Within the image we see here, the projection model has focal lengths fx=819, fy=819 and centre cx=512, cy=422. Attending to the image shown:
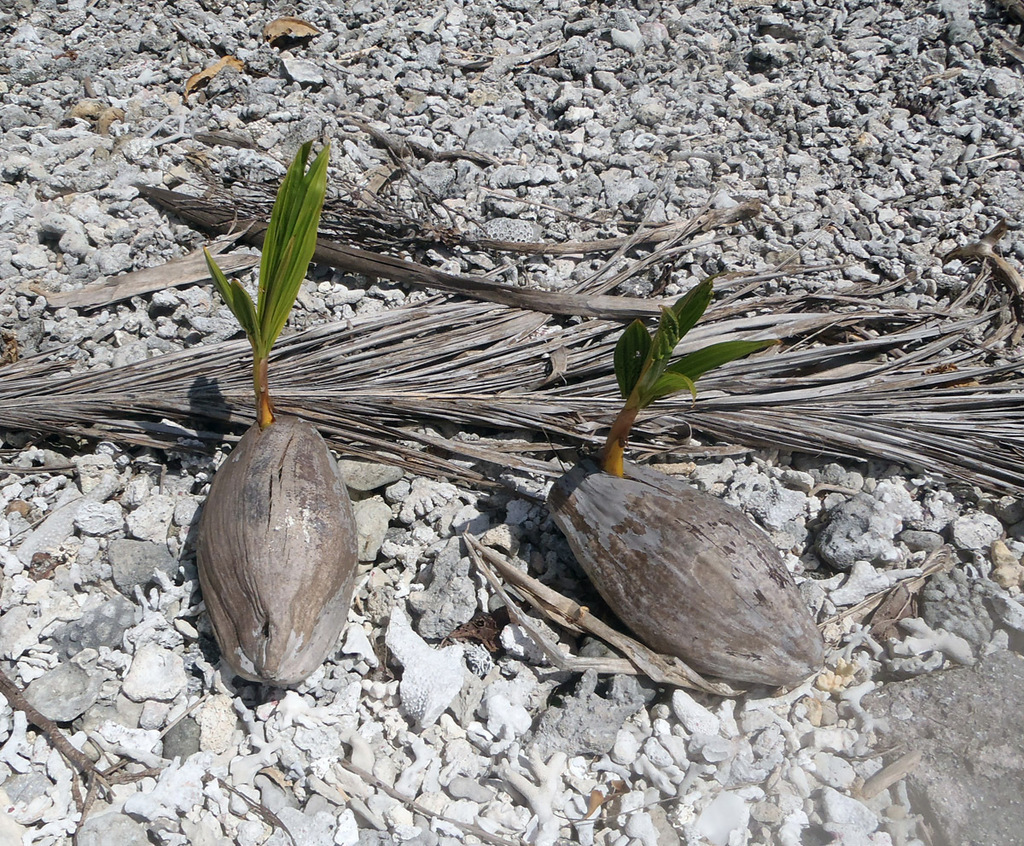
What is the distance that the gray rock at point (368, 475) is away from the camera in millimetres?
1875

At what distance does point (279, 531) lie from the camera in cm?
152

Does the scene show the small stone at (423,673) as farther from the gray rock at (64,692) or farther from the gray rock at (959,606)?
the gray rock at (959,606)

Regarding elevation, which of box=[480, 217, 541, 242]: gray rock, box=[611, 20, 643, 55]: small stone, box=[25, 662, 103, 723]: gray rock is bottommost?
box=[25, 662, 103, 723]: gray rock

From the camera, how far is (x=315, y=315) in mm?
2199

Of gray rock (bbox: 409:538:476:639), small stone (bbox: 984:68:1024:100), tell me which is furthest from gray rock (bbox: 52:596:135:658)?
small stone (bbox: 984:68:1024:100)

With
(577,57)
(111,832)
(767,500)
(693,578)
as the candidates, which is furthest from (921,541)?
(577,57)

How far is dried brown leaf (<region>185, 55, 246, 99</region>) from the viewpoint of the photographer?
9.30 feet

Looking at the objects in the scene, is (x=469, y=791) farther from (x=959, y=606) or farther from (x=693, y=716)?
(x=959, y=606)

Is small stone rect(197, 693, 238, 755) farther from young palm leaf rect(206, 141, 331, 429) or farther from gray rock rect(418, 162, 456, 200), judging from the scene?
gray rock rect(418, 162, 456, 200)

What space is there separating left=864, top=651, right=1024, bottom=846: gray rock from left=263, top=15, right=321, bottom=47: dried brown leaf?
2842mm

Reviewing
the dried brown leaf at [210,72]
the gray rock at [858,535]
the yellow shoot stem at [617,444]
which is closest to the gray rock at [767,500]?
the gray rock at [858,535]

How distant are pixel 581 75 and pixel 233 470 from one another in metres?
1.98

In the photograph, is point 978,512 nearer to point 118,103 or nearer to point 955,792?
point 955,792

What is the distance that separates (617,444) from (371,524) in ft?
1.94
